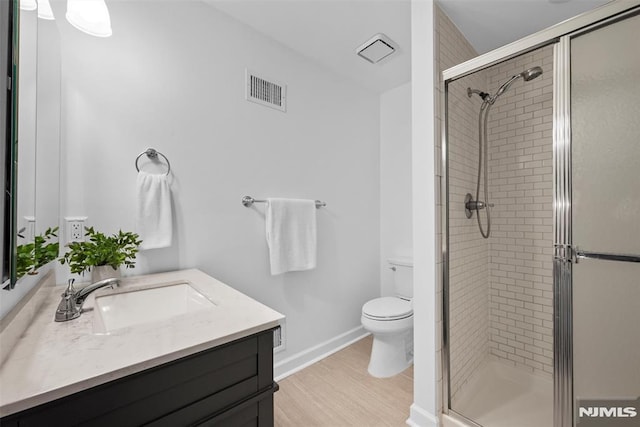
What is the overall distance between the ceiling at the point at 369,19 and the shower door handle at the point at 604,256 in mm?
1385

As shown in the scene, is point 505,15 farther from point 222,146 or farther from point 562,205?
point 222,146

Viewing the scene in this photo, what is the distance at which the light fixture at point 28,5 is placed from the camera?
31.8 inches

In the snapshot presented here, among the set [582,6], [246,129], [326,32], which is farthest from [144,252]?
[582,6]

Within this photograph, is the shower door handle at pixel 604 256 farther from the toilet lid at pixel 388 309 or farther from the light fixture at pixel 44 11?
the light fixture at pixel 44 11

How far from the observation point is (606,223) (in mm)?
1086

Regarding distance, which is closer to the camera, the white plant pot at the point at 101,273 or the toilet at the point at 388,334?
the white plant pot at the point at 101,273

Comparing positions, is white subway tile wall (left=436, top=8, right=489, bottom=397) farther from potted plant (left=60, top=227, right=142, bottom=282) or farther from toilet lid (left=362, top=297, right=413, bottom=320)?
potted plant (left=60, top=227, right=142, bottom=282)

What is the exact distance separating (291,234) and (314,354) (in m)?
0.98

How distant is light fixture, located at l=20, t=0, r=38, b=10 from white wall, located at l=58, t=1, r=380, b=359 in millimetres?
442

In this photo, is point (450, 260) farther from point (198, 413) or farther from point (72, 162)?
point (72, 162)

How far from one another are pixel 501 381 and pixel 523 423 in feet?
1.33

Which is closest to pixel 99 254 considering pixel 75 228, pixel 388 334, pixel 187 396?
pixel 75 228
